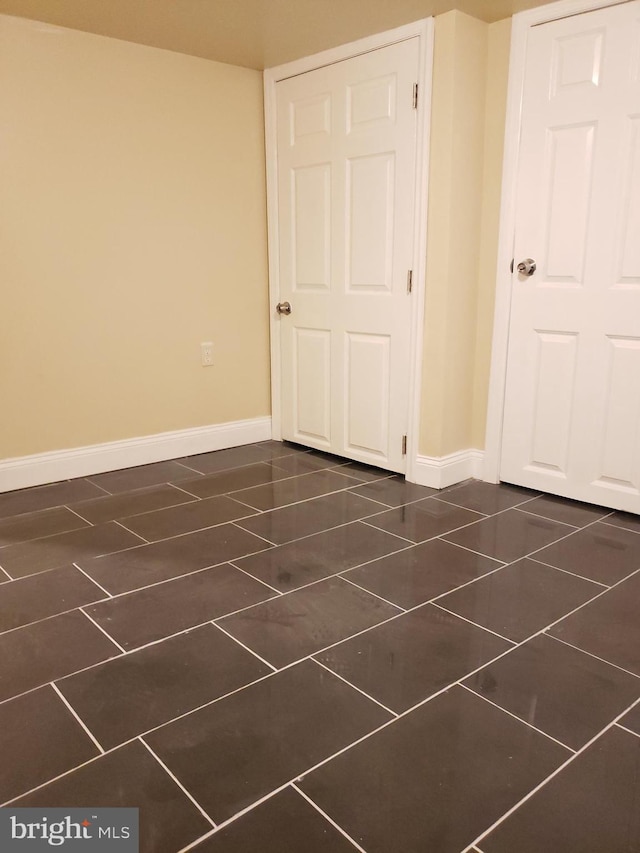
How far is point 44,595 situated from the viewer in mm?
2127

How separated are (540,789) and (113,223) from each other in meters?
2.85

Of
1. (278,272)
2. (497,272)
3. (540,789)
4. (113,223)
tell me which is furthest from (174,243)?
(540,789)

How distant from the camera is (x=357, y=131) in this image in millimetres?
3172

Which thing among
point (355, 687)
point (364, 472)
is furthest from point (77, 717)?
point (364, 472)

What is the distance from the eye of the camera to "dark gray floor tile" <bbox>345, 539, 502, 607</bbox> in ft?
7.08

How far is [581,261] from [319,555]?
1.58m

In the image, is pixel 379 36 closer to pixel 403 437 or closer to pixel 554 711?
pixel 403 437

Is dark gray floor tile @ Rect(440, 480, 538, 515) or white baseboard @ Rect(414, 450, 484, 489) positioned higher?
white baseboard @ Rect(414, 450, 484, 489)

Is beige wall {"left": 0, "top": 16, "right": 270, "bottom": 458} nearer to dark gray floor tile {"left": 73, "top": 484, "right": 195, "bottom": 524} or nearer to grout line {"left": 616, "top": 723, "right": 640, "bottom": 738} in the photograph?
dark gray floor tile {"left": 73, "top": 484, "right": 195, "bottom": 524}

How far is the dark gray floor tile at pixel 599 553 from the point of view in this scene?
7.57 ft

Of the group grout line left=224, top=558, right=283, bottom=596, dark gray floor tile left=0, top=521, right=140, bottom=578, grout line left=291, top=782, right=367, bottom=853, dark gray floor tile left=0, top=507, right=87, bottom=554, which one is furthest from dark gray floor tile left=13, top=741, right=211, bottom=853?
dark gray floor tile left=0, top=507, right=87, bottom=554

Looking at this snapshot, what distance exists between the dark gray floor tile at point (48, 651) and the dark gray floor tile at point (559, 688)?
0.99 m

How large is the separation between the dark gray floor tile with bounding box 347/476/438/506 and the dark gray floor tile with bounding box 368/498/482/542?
0.07 m

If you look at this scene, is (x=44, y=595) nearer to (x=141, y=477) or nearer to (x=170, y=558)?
(x=170, y=558)
